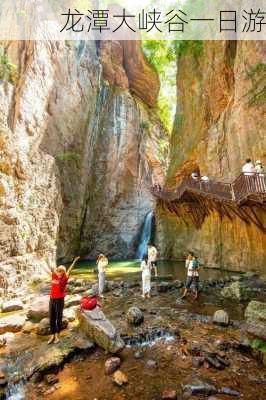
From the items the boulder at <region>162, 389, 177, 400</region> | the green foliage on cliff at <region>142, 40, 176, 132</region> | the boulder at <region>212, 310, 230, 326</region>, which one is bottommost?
the boulder at <region>162, 389, 177, 400</region>

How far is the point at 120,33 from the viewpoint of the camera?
36219mm

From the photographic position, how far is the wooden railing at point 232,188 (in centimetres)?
1269

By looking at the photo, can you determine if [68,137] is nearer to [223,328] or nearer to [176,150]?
[176,150]

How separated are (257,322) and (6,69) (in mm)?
14010

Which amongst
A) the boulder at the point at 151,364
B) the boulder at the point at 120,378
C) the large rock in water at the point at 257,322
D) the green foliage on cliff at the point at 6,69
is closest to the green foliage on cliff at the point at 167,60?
the green foliage on cliff at the point at 6,69

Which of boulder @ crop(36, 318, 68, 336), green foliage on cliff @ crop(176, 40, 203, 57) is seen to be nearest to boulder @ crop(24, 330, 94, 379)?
boulder @ crop(36, 318, 68, 336)

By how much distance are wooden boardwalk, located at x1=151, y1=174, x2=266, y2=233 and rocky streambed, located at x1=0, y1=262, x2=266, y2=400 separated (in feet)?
16.9

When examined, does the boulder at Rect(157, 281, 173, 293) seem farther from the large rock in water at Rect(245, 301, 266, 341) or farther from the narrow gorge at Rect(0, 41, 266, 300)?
the large rock in water at Rect(245, 301, 266, 341)

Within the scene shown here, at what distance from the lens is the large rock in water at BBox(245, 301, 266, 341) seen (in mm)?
6891

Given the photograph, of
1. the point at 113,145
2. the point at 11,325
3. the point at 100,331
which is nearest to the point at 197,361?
the point at 100,331

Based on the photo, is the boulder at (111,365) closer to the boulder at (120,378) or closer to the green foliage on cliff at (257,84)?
the boulder at (120,378)

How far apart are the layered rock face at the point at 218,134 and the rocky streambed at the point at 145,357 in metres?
8.44

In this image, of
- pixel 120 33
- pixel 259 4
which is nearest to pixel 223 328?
pixel 259 4

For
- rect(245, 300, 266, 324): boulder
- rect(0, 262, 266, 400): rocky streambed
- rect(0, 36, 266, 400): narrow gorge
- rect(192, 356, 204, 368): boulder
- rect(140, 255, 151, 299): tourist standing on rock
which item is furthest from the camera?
rect(140, 255, 151, 299): tourist standing on rock
